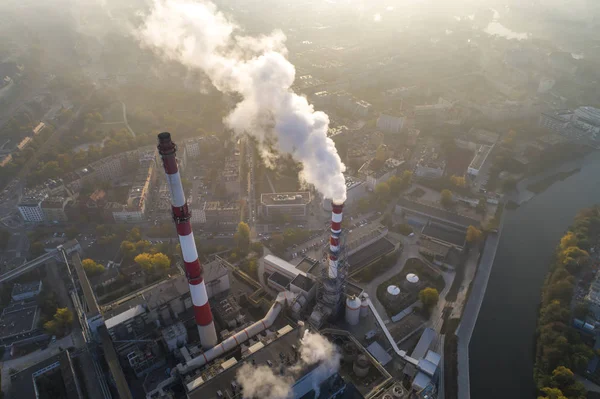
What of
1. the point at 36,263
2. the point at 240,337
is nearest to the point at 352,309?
the point at 240,337

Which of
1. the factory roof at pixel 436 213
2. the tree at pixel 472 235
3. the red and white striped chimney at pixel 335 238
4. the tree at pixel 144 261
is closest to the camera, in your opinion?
the red and white striped chimney at pixel 335 238

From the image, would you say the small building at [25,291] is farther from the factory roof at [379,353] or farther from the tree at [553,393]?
the tree at [553,393]

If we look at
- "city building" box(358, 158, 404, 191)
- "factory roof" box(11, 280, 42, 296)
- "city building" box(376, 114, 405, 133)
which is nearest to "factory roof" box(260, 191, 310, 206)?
"city building" box(358, 158, 404, 191)

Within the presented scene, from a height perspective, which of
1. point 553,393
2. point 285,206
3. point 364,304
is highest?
point 285,206

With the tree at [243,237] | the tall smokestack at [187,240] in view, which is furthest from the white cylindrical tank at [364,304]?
the tree at [243,237]

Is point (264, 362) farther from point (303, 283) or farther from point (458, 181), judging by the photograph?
point (458, 181)

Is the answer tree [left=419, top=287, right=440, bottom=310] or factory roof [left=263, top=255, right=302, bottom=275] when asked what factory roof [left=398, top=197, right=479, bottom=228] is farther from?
factory roof [left=263, top=255, right=302, bottom=275]

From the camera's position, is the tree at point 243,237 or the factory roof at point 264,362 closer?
the factory roof at point 264,362
